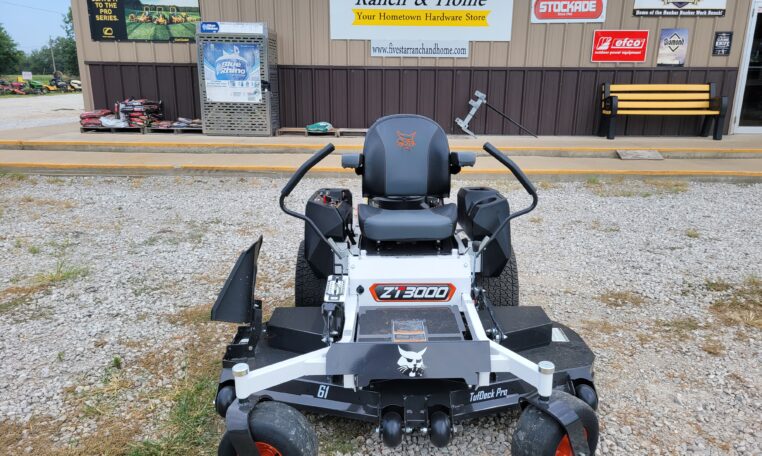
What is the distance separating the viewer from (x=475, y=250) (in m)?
2.74

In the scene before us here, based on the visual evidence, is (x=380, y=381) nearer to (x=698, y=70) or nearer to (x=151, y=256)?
(x=151, y=256)

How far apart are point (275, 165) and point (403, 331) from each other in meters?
5.74

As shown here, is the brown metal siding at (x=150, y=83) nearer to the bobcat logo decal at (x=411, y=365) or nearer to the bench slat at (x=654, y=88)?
the bench slat at (x=654, y=88)

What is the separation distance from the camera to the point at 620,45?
30.7 ft

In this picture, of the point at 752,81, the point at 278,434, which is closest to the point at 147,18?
the point at 278,434

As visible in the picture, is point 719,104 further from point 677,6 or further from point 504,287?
point 504,287

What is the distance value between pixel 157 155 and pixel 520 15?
6304 millimetres

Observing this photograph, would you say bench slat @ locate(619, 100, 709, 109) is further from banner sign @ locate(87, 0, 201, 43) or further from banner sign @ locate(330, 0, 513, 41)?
banner sign @ locate(87, 0, 201, 43)

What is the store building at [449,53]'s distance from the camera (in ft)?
30.2

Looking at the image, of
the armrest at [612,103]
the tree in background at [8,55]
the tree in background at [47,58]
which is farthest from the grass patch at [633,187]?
the tree in background at [47,58]

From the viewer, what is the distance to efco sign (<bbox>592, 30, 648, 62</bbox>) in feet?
30.4

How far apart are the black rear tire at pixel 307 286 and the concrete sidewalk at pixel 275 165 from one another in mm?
4384

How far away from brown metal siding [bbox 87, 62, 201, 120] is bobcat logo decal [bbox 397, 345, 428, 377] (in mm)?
8740

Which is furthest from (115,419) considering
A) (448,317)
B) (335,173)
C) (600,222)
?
(335,173)
